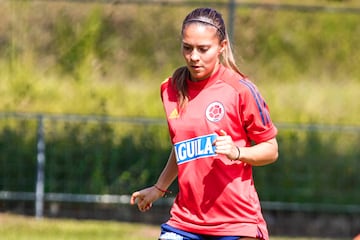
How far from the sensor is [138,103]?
13023 mm

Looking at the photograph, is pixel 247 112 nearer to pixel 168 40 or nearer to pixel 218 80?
pixel 218 80

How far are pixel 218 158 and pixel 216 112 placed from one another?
0.73 feet

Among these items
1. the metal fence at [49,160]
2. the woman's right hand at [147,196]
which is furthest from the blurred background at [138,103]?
the woman's right hand at [147,196]

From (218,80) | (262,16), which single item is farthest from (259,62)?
(218,80)

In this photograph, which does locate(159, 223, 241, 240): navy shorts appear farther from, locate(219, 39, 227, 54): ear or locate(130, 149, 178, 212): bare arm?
locate(219, 39, 227, 54): ear

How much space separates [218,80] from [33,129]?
7.14 m

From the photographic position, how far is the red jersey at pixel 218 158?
4.70 meters

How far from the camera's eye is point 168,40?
13.6 meters

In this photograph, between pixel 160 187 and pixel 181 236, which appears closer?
pixel 181 236

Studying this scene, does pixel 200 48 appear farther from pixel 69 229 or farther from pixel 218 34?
pixel 69 229

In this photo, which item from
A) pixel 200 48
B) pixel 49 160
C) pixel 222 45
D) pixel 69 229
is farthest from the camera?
pixel 49 160

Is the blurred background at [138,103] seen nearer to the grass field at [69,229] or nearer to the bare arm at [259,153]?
the grass field at [69,229]

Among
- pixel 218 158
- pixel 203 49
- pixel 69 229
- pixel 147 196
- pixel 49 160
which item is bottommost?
pixel 69 229

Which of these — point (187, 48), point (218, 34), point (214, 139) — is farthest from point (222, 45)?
point (214, 139)
